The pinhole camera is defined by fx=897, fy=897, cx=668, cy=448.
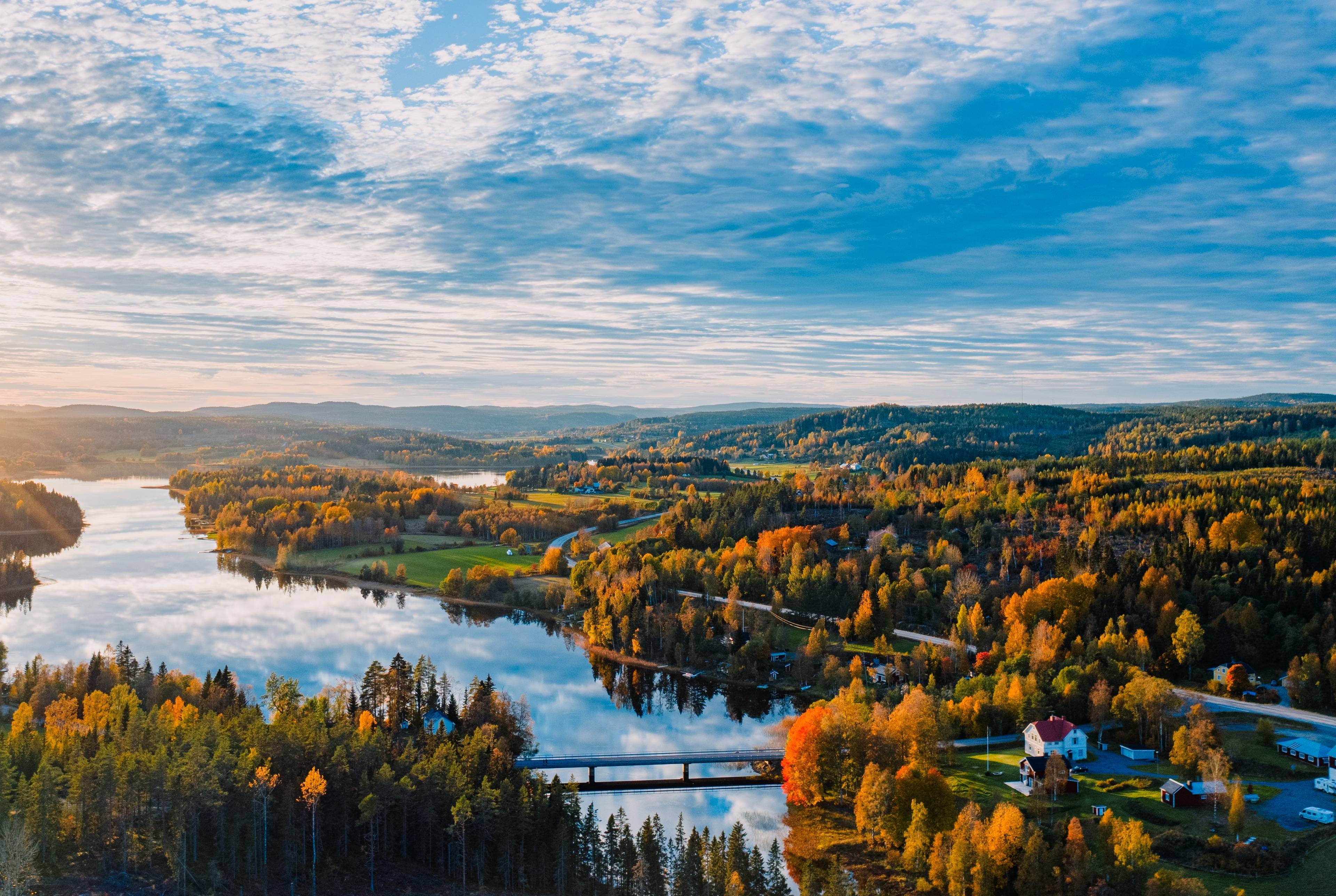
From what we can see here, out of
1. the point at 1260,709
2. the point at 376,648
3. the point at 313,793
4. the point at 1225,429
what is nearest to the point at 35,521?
the point at 376,648

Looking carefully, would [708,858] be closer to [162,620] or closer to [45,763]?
[45,763]

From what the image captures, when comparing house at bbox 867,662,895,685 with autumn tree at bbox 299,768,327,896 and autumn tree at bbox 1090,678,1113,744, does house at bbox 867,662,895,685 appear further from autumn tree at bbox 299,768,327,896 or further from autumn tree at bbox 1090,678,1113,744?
autumn tree at bbox 299,768,327,896

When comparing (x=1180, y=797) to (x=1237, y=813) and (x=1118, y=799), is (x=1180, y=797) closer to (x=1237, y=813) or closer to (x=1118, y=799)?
(x=1118, y=799)

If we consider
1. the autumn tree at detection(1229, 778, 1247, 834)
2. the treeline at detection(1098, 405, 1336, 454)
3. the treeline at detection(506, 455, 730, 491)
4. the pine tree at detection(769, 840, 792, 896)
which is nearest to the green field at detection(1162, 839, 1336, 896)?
the autumn tree at detection(1229, 778, 1247, 834)

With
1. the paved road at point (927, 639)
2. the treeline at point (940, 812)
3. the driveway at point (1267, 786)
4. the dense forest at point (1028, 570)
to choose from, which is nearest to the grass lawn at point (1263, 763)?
the driveway at point (1267, 786)

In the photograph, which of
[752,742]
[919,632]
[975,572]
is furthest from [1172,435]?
[752,742]

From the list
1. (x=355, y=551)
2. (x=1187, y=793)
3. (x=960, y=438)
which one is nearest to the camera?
(x=1187, y=793)

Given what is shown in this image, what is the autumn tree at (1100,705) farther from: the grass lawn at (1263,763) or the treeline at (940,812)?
the grass lawn at (1263,763)
